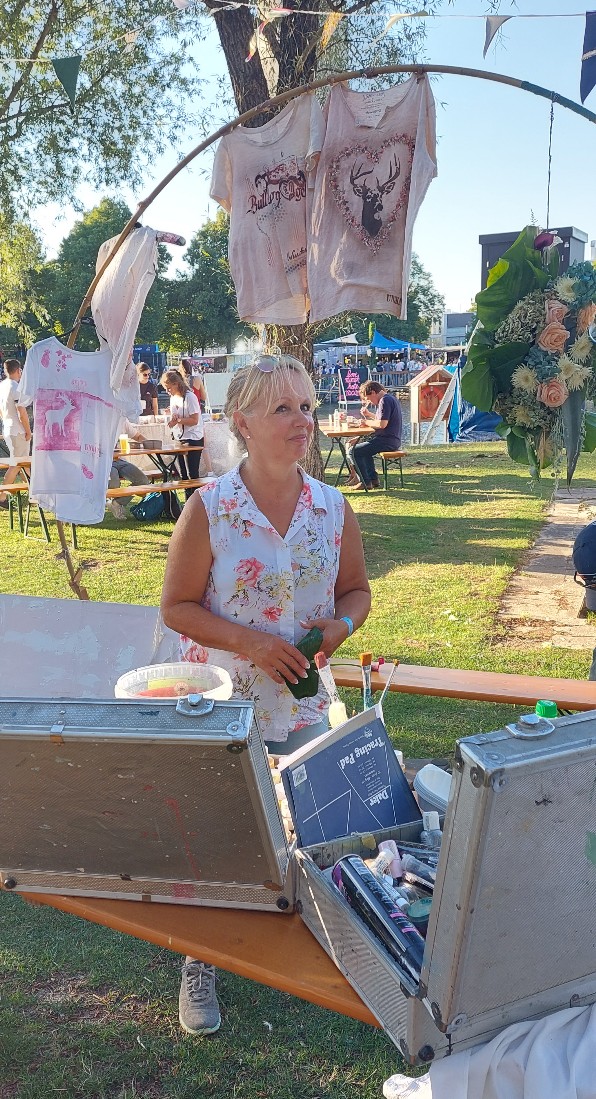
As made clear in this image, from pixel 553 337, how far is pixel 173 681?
4.22 feet

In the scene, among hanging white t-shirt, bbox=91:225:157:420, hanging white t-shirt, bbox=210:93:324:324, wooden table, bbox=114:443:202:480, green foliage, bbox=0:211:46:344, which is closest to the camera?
hanging white t-shirt, bbox=210:93:324:324

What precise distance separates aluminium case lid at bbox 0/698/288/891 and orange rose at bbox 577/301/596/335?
153 centimetres

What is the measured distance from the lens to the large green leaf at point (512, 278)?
7.16 feet

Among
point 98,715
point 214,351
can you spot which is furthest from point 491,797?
point 214,351

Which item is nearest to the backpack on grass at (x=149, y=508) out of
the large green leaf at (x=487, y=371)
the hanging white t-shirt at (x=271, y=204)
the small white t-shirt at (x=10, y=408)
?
the small white t-shirt at (x=10, y=408)

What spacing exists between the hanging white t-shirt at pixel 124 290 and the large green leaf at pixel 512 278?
242 centimetres

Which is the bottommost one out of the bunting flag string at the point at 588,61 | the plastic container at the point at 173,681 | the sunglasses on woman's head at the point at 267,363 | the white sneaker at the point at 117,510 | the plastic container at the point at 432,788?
the white sneaker at the point at 117,510

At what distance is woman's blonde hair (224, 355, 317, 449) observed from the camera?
2.26 metres

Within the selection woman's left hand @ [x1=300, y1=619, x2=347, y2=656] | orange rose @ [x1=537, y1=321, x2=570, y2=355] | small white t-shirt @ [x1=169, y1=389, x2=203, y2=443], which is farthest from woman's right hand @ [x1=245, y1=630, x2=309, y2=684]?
small white t-shirt @ [x1=169, y1=389, x2=203, y2=443]

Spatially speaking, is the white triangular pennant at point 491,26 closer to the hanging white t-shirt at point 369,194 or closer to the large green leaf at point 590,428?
the hanging white t-shirt at point 369,194

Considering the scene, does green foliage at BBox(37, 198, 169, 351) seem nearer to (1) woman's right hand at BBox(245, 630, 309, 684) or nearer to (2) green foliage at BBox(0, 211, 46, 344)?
(2) green foliage at BBox(0, 211, 46, 344)

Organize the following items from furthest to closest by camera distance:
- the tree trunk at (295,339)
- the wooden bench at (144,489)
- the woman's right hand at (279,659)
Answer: the wooden bench at (144,489) < the tree trunk at (295,339) < the woman's right hand at (279,659)

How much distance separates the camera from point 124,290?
4.23 m

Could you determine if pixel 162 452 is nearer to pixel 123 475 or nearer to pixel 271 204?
pixel 123 475
